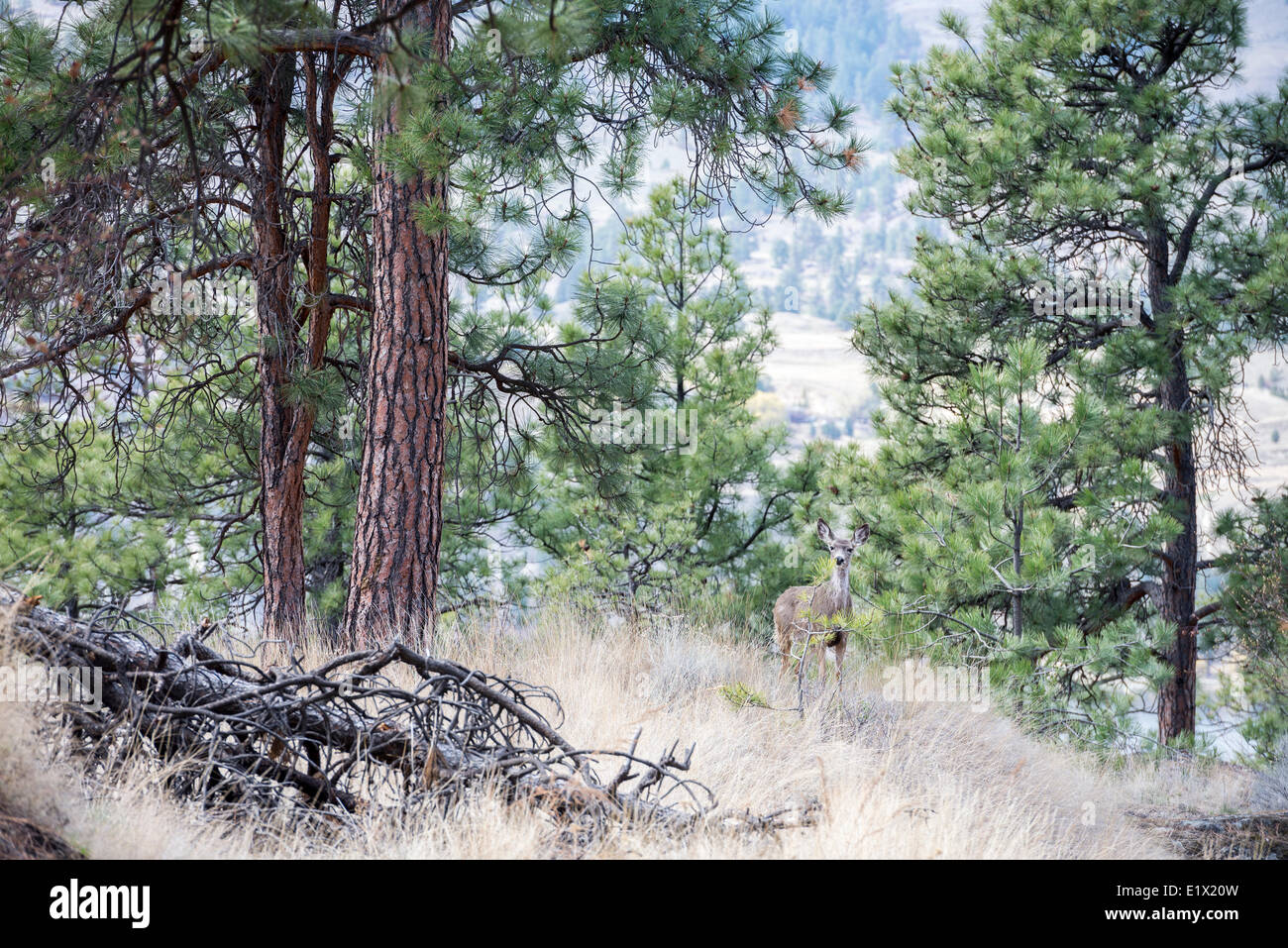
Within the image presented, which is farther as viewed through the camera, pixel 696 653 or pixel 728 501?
pixel 728 501

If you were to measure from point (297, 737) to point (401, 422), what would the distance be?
3075 mm

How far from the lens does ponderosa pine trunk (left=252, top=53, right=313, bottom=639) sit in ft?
23.5

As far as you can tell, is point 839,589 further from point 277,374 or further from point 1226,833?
point 277,374

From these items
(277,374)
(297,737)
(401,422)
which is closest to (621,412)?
(277,374)

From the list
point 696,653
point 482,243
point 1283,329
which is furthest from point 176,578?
point 1283,329

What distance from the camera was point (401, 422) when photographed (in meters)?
5.88

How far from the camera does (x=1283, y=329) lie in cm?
981

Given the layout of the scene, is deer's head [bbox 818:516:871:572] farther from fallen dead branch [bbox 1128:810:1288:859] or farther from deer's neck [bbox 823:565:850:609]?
fallen dead branch [bbox 1128:810:1288:859]

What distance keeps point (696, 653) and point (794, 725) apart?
4.07ft

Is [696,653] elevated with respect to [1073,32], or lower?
lower

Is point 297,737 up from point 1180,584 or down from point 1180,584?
up

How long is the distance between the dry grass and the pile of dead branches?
0.11 metres
